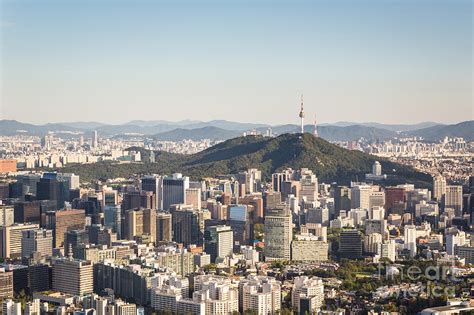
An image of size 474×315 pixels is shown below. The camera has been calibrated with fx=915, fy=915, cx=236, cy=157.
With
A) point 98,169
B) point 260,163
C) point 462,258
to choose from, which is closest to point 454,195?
point 462,258

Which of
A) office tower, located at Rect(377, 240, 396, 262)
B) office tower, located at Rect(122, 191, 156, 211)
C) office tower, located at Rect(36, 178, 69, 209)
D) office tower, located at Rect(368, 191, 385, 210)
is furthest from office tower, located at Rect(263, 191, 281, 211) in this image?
office tower, located at Rect(377, 240, 396, 262)

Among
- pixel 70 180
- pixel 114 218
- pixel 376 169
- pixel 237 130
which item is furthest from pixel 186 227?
pixel 237 130

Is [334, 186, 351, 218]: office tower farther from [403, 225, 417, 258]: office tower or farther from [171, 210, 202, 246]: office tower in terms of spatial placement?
[171, 210, 202, 246]: office tower

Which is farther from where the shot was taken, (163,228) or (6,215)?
(6,215)

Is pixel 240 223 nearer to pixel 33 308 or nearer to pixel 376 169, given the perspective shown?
pixel 33 308

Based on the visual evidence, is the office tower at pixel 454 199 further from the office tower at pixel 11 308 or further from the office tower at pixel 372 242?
the office tower at pixel 11 308

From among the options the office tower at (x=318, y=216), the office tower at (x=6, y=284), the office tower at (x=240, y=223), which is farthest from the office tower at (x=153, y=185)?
the office tower at (x=6, y=284)
